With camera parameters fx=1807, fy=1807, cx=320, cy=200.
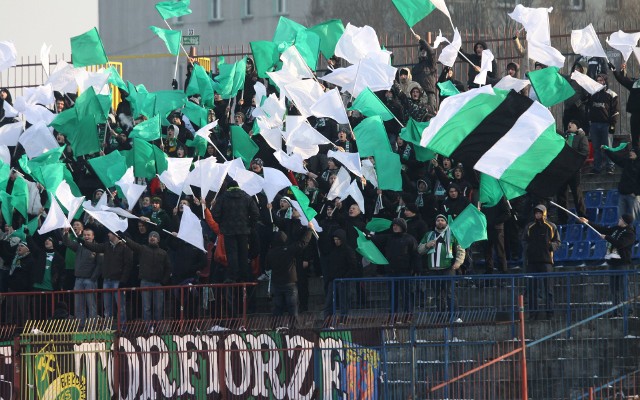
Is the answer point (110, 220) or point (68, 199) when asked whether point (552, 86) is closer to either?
point (110, 220)

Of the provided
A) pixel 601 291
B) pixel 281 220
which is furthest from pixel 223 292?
pixel 601 291

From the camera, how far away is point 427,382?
83.4ft

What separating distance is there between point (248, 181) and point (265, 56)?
14.6ft

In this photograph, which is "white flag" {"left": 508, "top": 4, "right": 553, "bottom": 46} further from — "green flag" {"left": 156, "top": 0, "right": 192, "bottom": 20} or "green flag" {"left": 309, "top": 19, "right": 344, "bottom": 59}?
"green flag" {"left": 156, "top": 0, "right": 192, "bottom": 20}

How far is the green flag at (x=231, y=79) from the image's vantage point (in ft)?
115

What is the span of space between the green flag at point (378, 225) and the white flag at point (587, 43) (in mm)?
4718

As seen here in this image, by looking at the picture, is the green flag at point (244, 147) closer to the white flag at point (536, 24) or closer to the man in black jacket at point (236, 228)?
A: the man in black jacket at point (236, 228)

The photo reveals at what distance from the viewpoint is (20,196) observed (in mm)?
33469

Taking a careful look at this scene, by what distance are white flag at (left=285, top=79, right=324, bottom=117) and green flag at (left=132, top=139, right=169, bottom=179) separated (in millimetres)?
2818

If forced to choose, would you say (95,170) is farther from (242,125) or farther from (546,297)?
(546,297)

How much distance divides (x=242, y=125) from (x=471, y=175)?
5381 mm

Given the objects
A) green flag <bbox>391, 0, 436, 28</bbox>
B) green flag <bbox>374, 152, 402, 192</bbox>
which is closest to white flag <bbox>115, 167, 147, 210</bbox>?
green flag <bbox>374, 152, 402, 192</bbox>

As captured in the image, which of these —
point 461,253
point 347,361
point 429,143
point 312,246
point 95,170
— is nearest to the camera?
point 347,361

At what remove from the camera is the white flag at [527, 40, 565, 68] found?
31.3 meters
